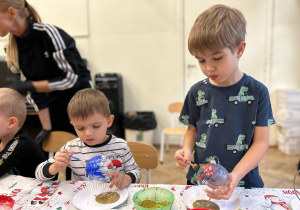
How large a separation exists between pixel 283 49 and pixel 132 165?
3.37 m

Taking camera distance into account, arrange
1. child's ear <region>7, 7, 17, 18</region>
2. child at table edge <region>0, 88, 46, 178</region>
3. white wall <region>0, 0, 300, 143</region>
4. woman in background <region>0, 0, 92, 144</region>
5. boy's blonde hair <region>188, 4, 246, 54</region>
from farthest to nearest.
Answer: white wall <region>0, 0, 300, 143</region> < woman in background <region>0, 0, 92, 144</region> < child's ear <region>7, 7, 17, 18</region> < child at table edge <region>0, 88, 46, 178</region> < boy's blonde hair <region>188, 4, 246, 54</region>

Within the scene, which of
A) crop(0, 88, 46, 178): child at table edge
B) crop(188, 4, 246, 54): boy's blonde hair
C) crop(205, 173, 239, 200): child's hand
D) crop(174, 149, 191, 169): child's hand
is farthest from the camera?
crop(0, 88, 46, 178): child at table edge

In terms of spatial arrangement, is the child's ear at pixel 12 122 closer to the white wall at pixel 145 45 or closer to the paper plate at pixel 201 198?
the paper plate at pixel 201 198

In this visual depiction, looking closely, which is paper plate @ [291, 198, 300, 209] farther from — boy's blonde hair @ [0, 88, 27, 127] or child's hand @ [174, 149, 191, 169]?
boy's blonde hair @ [0, 88, 27, 127]

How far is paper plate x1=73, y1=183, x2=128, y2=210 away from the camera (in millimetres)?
902

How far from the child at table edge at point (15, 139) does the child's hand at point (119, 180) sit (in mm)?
585

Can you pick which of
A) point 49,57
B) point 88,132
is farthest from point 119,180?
point 49,57

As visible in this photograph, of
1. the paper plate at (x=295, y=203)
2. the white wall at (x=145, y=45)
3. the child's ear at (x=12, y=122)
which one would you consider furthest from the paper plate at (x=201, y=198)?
the white wall at (x=145, y=45)

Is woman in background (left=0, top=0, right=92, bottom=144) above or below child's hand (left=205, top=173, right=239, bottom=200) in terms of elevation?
above

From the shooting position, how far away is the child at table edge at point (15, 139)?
126 centimetres

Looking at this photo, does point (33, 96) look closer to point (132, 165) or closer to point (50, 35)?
point (50, 35)

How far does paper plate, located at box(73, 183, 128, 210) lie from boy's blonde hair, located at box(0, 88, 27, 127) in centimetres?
64

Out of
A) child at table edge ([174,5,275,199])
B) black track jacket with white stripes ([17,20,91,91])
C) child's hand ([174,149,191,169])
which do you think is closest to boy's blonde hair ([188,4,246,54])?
child at table edge ([174,5,275,199])

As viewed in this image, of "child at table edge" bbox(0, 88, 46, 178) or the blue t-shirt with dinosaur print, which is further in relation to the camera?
"child at table edge" bbox(0, 88, 46, 178)
